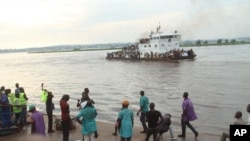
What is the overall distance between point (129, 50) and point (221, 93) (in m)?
56.2

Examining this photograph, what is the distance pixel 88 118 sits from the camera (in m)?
9.88

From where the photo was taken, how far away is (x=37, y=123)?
9742 millimetres

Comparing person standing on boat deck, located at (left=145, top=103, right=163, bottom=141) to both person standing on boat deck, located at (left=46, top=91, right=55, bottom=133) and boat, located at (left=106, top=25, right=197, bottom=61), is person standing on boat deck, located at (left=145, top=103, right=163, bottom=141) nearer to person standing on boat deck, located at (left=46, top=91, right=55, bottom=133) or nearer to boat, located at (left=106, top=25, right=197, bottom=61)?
person standing on boat deck, located at (left=46, top=91, right=55, bottom=133)

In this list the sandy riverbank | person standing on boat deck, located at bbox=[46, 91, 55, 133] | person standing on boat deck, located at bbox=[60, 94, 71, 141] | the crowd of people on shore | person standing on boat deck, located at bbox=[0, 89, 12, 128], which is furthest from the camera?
person standing on boat deck, located at bbox=[46, 91, 55, 133]

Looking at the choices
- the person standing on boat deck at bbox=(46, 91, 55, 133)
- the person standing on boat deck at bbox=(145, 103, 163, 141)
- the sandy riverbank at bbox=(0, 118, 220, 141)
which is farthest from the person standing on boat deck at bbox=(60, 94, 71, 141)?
the person standing on boat deck at bbox=(145, 103, 163, 141)

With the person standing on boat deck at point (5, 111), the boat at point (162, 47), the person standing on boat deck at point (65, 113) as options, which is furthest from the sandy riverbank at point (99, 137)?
the boat at point (162, 47)

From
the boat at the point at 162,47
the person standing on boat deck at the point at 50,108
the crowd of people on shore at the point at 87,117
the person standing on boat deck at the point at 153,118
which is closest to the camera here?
the crowd of people on shore at the point at 87,117

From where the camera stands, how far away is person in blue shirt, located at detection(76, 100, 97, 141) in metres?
9.75

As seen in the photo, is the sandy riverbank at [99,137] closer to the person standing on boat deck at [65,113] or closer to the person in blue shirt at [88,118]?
the person standing on boat deck at [65,113]

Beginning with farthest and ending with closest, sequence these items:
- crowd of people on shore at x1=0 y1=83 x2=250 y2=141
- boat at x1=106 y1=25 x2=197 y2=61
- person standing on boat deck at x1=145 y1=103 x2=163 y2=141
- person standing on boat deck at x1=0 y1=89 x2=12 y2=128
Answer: boat at x1=106 y1=25 x2=197 y2=61 → person standing on boat deck at x1=0 y1=89 x2=12 y2=128 → person standing on boat deck at x1=145 y1=103 x2=163 y2=141 → crowd of people on shore at x1=0 y1=83 x2=250 y2=141

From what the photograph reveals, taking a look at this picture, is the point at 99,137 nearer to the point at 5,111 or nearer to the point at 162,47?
the point at 5,111

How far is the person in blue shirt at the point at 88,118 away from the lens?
32.0 ft

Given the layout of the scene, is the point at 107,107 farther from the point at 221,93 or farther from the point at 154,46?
the point at 154,46

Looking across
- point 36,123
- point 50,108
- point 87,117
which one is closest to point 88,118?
point 87,117
